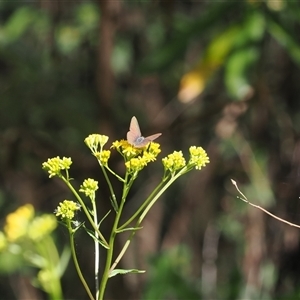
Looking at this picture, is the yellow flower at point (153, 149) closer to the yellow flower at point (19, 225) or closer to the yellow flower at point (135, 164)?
the yellow flower at point (135, 164)

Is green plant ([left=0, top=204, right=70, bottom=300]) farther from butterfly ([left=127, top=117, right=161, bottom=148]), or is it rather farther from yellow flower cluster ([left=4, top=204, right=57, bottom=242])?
butterfly ([left=127, top=117, right=161, bottom=148])

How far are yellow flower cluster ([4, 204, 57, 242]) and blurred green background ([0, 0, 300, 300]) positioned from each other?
639 millimetres

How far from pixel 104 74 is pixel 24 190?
32.2 inches

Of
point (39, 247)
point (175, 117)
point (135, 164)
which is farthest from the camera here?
point (175, 117)

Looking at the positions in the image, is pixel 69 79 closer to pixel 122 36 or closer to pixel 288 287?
pixel 122 36

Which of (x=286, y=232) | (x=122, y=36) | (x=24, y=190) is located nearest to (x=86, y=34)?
(x=122, y=36)

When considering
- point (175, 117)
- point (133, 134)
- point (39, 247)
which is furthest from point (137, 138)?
point (175, 117)

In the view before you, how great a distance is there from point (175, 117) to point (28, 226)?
1.34 metres

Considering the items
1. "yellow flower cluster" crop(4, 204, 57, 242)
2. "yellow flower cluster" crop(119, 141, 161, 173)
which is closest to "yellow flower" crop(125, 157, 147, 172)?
"yellow flower cluster" crop(119, 141, 161, 173)

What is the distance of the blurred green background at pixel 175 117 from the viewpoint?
A: 1.60m

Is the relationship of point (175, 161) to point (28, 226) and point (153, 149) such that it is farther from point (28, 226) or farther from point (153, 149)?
point (28, 226)

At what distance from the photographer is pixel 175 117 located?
7.47 ft

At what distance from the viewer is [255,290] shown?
6.93ft

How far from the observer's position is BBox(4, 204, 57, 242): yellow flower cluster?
2.97ft
